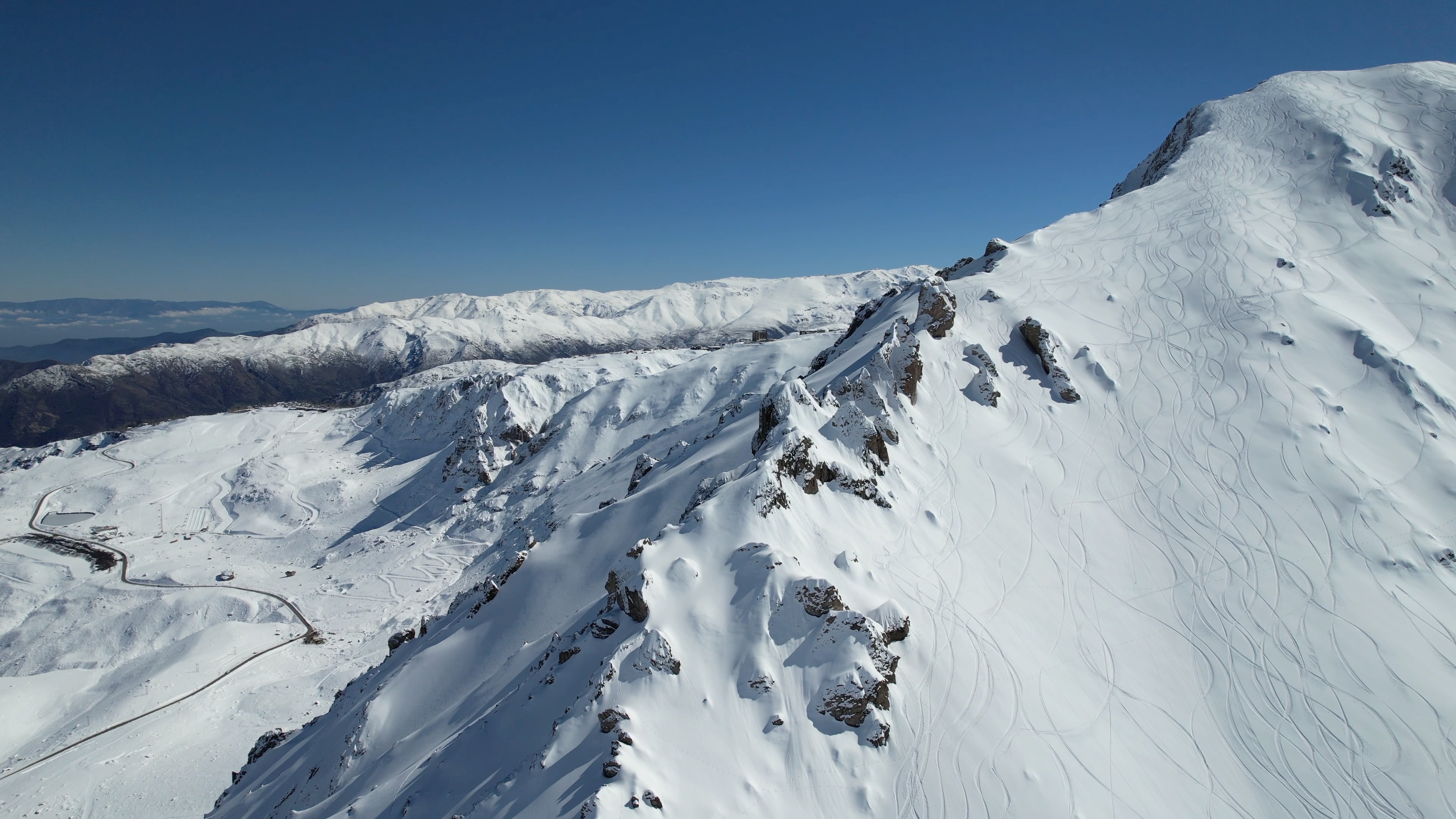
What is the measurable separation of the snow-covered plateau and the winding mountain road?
26.5 inches

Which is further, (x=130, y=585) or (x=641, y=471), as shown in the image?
(x=130, y=585)

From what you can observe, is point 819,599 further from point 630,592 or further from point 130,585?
point 130,585

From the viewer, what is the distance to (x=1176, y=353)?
31.2m

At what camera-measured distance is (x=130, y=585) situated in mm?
56531

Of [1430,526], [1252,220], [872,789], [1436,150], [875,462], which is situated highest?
[1436,150]

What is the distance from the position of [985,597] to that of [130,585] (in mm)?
80389

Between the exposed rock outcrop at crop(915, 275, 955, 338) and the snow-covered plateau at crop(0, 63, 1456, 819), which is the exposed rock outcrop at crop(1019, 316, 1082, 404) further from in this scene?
the exposed rock outcrop at crop(915, 275, 955, 338)

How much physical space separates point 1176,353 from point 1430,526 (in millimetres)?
12333

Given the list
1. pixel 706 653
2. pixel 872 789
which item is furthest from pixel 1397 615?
pixel 706 653

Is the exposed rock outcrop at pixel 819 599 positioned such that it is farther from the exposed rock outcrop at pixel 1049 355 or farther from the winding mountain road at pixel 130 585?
the winding mountain road at pixel 130 585

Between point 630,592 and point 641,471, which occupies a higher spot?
point 630,592

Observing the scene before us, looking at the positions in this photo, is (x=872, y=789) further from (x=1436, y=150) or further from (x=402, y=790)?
(x=1436, y=150)

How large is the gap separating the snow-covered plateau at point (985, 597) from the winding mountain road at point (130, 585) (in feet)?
2.21

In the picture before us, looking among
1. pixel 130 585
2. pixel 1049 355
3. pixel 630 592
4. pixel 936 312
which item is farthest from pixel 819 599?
pixel 130 585
